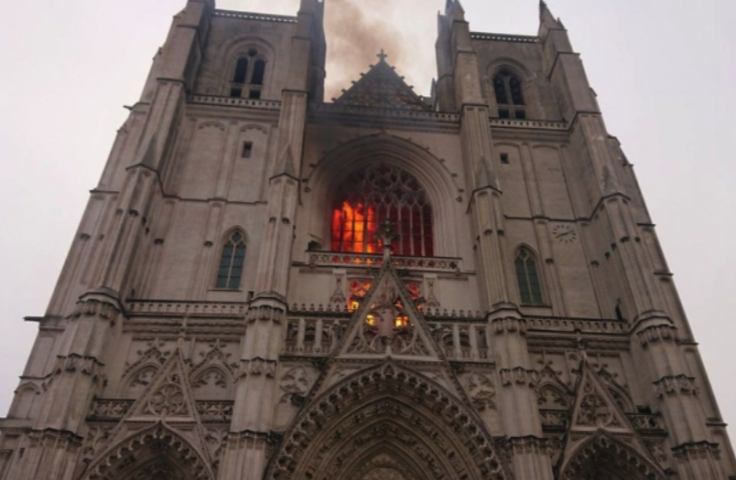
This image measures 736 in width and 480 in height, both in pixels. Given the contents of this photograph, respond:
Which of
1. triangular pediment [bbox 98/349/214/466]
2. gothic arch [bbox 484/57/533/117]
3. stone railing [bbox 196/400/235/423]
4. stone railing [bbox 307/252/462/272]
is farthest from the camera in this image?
gothic arch [bbox 484/57/533/117]

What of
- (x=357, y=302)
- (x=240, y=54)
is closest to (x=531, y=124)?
(x=357, y=302)

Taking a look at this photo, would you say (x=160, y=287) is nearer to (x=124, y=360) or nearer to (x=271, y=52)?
(x=124, y=360)

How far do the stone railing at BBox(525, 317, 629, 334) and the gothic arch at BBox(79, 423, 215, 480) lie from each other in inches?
433

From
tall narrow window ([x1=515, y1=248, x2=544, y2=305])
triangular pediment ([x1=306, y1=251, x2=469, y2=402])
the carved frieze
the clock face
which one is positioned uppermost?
the clock face

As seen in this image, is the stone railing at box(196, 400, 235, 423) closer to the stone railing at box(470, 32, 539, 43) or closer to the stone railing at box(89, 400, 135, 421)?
the stone railing at box(89, 400, 135, 421)

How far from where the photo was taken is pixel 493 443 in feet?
50.9

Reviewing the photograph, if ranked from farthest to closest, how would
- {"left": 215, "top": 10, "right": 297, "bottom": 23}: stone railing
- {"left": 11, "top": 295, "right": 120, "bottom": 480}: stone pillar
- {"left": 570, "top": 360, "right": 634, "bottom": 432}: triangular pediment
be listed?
1. {"left": 215, "top": 10, "right": 297, "bottom": 23}: stone railing
2. {"left": 570, "top": 360, "right": 634, "bottom": 432}: triangular pediment
3. {"left": 11, "top": 295, "right": 120, "bottom": 480}: stone pillar

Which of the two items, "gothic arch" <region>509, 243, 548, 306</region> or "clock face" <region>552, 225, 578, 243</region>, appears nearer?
"gothic arch" <region>509, 243, 548, 306</region>

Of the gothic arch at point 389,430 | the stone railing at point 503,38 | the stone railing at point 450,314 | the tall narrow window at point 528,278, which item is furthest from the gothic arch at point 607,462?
the stone railing at point 503,38

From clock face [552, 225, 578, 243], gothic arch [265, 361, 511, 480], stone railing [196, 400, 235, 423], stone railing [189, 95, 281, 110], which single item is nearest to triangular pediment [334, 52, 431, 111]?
stone railing [189, 95, 281, 110]

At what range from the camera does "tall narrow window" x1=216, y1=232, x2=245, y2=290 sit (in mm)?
20219

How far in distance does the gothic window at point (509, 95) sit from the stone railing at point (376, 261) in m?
10.1

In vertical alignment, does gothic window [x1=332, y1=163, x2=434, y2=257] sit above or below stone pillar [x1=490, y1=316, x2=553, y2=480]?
above

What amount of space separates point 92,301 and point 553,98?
71.0 feet
